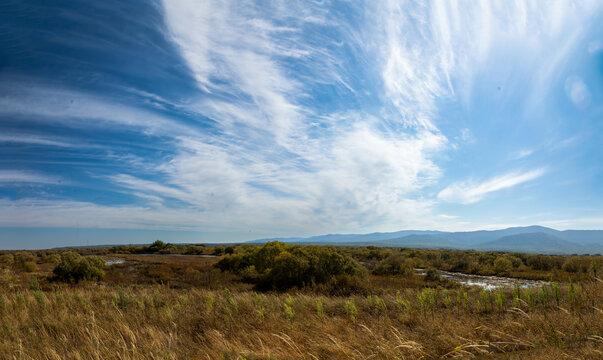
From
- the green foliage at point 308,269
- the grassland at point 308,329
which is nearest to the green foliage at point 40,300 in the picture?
the grassland at point 308,329

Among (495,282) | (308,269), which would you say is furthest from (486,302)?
(495,282)

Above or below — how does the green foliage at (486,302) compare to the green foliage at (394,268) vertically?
above

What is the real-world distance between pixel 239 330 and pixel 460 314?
17.4ft

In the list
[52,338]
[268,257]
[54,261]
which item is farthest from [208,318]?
[54,261]

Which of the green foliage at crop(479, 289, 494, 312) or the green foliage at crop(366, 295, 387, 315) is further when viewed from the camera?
the green foliage at crop(366, 295, 387, 315)

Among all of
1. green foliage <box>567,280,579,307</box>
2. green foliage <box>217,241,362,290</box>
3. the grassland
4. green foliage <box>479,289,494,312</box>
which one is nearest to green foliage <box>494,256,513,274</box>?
green foliage <box>217,241,362,290</box>

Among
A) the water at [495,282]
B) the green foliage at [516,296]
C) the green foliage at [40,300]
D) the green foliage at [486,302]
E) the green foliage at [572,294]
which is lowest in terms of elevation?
the water at [495,282]

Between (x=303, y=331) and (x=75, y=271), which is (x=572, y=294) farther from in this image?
(x=75, y=271)

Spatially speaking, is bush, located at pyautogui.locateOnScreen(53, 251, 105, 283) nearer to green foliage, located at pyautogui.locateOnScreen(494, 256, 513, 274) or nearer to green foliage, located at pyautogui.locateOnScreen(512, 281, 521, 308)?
green foliage, located at pyautogui.locateOnScreen(512, 281, 521, 308)

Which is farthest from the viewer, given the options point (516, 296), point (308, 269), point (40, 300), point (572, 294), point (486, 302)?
point (308, 269)

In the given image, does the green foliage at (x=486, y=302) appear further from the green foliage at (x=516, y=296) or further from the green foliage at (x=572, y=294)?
the green foliage at (x=572, y=294)

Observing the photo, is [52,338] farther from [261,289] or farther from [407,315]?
[261,289]

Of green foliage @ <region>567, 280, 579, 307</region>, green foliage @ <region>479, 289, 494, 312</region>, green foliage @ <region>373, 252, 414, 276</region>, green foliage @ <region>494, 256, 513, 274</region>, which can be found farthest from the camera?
green foliage @ <region>494, 256, 513, 274</region>

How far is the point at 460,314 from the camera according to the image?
6.75 m
